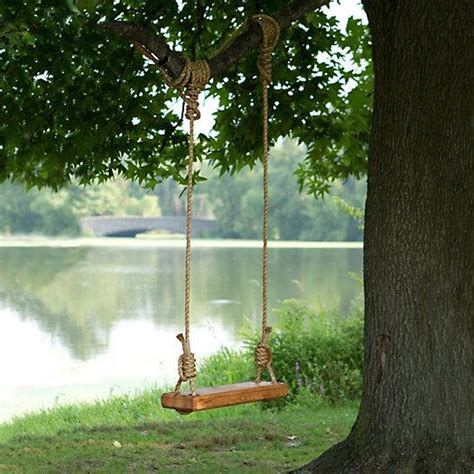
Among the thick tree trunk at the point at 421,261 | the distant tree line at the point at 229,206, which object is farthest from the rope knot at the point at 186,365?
the distant tree line at the point at 229,206

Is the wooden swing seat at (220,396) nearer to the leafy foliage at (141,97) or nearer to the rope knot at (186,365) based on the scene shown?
the rope knot at (186,365)

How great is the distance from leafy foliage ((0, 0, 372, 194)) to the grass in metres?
1.62

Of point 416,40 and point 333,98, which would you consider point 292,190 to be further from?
point 416,40

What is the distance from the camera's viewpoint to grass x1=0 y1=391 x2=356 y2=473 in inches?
220

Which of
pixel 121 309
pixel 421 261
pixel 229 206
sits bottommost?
pixel 121 309

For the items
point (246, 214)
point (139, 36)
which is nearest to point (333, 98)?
point (139, 36)

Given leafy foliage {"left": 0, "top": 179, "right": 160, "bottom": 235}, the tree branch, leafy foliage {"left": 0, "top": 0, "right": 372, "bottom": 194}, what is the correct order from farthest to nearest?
leafy foliage {"left": 0, "top": 179, "right": 160, "bottom": 235}, leafy foliage {"left": 0, "top": 0, "right": 372, "bottom": 194}, the tree branch

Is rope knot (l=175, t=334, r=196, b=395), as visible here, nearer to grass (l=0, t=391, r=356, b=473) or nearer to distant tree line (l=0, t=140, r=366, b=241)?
grass (l=0, t=391, r=356, b=473)

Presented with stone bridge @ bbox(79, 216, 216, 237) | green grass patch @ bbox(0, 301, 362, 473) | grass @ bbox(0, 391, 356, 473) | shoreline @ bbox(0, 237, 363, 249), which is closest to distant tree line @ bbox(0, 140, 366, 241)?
stone bridge @ bbox(79, 216, 216, 237)

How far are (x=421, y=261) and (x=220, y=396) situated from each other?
1153mm

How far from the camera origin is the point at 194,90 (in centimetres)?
384

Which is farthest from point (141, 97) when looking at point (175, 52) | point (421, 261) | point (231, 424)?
point (421, 261)

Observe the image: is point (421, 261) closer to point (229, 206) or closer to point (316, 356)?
point (316, 356)

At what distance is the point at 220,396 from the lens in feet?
11.6
